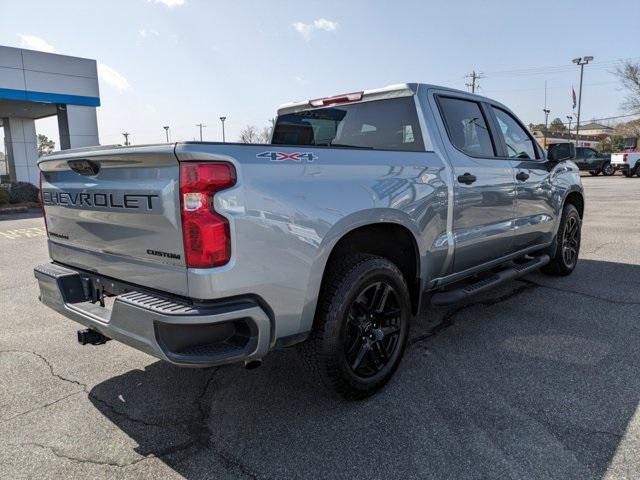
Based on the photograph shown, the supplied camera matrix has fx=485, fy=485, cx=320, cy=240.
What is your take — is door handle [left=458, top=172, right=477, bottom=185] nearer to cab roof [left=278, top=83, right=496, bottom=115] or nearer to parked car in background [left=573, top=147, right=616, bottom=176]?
cab roof [left=278, top=83, right=496, bottom=115]

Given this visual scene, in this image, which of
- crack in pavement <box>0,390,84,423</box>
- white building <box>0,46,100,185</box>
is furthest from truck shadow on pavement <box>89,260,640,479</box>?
white building <box>0,46,100,185</box>

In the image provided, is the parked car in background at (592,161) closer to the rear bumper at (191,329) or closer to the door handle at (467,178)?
the door handle at (467,178)

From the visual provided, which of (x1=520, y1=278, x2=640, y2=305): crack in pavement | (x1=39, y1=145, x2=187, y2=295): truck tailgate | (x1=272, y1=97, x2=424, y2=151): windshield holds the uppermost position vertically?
(x1=272, y1=97, x2=424, y2=151): windshield

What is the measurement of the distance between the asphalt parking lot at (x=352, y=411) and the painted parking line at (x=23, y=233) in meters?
6.45

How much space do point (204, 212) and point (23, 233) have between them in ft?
32.8

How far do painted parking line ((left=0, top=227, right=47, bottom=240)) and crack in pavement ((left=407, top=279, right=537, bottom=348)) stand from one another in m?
8.33

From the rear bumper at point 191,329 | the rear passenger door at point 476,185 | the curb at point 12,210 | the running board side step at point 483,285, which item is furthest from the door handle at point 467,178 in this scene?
the curb at point 12,210

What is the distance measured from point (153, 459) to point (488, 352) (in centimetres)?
241

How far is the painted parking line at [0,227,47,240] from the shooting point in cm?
982

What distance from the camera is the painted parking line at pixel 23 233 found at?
9.82 m

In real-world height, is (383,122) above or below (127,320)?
above

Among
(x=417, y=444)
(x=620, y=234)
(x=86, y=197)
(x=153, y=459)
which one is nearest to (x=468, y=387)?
(x=417, y=444)

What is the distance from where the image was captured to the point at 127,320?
7.63 feet

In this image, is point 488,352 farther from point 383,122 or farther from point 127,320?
point 127,320
